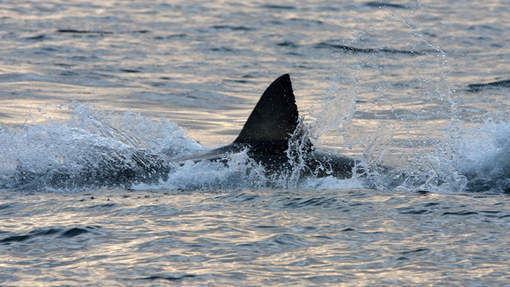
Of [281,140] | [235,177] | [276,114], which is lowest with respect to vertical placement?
[235,177]

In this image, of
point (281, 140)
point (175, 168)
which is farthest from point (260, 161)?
point (175, 168)

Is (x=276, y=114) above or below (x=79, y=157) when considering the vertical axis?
above

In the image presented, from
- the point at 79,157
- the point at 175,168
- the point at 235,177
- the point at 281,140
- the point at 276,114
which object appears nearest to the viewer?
the point at 235,177

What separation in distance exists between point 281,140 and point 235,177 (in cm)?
78

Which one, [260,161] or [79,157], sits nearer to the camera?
[260,161]

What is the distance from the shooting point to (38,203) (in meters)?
8.41

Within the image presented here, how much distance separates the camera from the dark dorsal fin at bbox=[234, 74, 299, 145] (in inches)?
371

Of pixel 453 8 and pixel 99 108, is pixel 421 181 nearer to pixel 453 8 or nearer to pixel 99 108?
pixel 99 108

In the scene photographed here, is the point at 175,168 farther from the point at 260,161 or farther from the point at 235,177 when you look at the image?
the point at 260,161

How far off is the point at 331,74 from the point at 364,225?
14.2m

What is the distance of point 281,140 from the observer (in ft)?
31.5

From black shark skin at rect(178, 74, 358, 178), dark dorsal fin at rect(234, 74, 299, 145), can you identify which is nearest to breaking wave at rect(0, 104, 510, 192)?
black shark skin at rect(178, 74, 358, 178)

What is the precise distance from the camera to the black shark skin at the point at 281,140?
9445mm

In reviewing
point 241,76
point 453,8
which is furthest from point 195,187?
point 453,8
